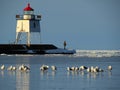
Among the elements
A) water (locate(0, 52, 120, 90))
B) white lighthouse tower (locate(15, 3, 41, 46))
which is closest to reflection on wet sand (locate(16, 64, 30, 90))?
water (locate(0, 52, 120, 90))

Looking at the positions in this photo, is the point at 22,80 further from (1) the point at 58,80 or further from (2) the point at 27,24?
(2) the point at 27,24

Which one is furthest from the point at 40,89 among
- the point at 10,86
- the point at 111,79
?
the point at 111,79

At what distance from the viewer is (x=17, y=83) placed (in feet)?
171

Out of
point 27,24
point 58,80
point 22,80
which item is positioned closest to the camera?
point 58,80

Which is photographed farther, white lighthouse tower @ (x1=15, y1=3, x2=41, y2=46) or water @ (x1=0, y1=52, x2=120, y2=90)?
white lighthouse tower @ (x1=15, y1=3, x2=41, y2=46)

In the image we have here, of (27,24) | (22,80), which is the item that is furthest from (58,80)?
(27,24)

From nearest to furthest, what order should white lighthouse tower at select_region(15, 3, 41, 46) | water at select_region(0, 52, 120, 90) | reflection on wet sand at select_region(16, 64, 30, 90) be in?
reflection on wet sand at select_region(16, 64, 30, 90) < water at select_region(0, 52, 120, 90) < white lighthouse tower at select_region(15, 3, 41, 46)

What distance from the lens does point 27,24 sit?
13962cm

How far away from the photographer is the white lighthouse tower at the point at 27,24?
139875mm

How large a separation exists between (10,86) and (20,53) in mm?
87326

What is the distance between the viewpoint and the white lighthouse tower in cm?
13988

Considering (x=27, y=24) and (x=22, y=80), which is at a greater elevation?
(x=27, y=24)

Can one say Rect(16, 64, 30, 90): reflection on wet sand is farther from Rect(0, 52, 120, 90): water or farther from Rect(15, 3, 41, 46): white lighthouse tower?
Rect(15, 3, 41, 46): white lighthouse tower

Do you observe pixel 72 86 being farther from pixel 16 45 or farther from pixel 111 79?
pixel 16 45
